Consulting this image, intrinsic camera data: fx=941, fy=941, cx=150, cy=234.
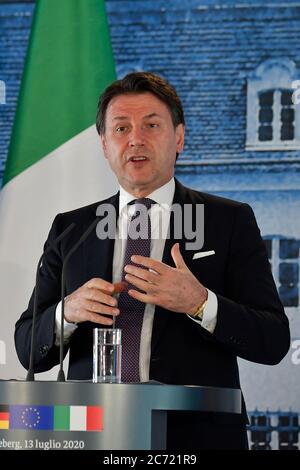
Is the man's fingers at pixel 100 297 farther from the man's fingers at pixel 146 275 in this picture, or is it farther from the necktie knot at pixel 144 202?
the necktie knot at pixel 144 202

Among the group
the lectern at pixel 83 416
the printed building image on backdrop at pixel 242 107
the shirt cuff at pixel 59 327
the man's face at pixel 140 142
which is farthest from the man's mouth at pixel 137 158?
the printed building image on backdrop at pixel 242 107

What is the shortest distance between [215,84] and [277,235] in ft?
3.19

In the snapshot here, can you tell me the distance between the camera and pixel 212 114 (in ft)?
18.2

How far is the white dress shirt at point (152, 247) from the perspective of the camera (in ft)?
11.3

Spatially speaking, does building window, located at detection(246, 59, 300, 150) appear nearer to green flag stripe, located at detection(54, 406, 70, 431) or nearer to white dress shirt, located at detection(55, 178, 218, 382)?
white dress shirt, located at detection(55, 178, 218, 382)

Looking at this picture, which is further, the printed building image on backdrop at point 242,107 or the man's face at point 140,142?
the printed building image on backdrop at point 242,107

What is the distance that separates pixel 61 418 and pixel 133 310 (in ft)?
3.25

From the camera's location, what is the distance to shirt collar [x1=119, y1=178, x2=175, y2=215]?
4.02 m

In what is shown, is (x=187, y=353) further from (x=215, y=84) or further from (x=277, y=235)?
(x=215, y=84)

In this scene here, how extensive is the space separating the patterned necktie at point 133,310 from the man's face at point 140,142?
0.44 ft

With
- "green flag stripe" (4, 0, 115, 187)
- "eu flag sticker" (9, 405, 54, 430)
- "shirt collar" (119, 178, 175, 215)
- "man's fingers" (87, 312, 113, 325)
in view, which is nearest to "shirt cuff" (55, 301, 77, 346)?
"man's fingers" (87, 312, 113, 325)

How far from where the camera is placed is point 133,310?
12.1 ft

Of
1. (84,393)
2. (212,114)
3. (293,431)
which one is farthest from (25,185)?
(84,393)
